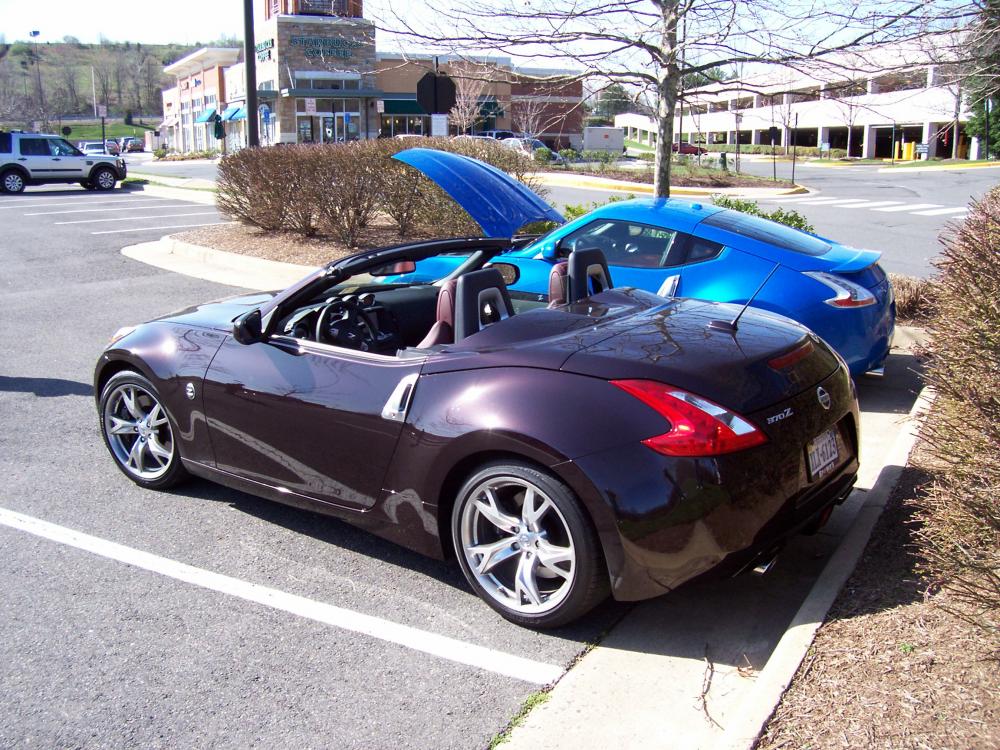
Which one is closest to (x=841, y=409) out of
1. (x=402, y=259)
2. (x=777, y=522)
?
(x=777, y=522)

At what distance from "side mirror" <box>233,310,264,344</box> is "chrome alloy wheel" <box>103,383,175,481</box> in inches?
31.8

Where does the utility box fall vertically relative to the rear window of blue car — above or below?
above

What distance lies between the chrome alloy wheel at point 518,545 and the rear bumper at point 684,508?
0.23m

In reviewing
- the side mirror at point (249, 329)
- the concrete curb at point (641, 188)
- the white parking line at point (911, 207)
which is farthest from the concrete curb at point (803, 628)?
the concrete curb at point (641, 188)

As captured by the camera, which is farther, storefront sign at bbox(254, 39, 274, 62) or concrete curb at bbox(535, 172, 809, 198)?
storefront sign at bbox(254, 39, 274, 62)

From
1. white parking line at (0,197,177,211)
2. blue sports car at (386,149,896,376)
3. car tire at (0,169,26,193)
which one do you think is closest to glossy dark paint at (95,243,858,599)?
blue sports car at (386,149,896,376)

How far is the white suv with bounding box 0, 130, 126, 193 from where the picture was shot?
27719 millimetres

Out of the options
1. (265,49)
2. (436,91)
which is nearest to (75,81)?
(265,49)

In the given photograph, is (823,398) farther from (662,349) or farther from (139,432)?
(139,432)

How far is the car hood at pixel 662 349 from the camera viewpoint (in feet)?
11.4

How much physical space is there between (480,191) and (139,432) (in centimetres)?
324

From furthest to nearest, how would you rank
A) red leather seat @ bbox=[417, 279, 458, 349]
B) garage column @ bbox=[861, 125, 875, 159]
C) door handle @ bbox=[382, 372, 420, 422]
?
garage column @ bbox=[861, 125, 875, 159] → red leather seat @ bbox=[417, 279, 458, 349] → door handle @ bbox=[382, 372, 420, 422]

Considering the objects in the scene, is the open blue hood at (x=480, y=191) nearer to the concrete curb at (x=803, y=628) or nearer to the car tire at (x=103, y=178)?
the concrete curb at (x=803, y=628)

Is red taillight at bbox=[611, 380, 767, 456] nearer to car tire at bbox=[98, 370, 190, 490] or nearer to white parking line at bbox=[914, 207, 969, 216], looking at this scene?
car tire at bbox=[98, 370, 190, 490]
